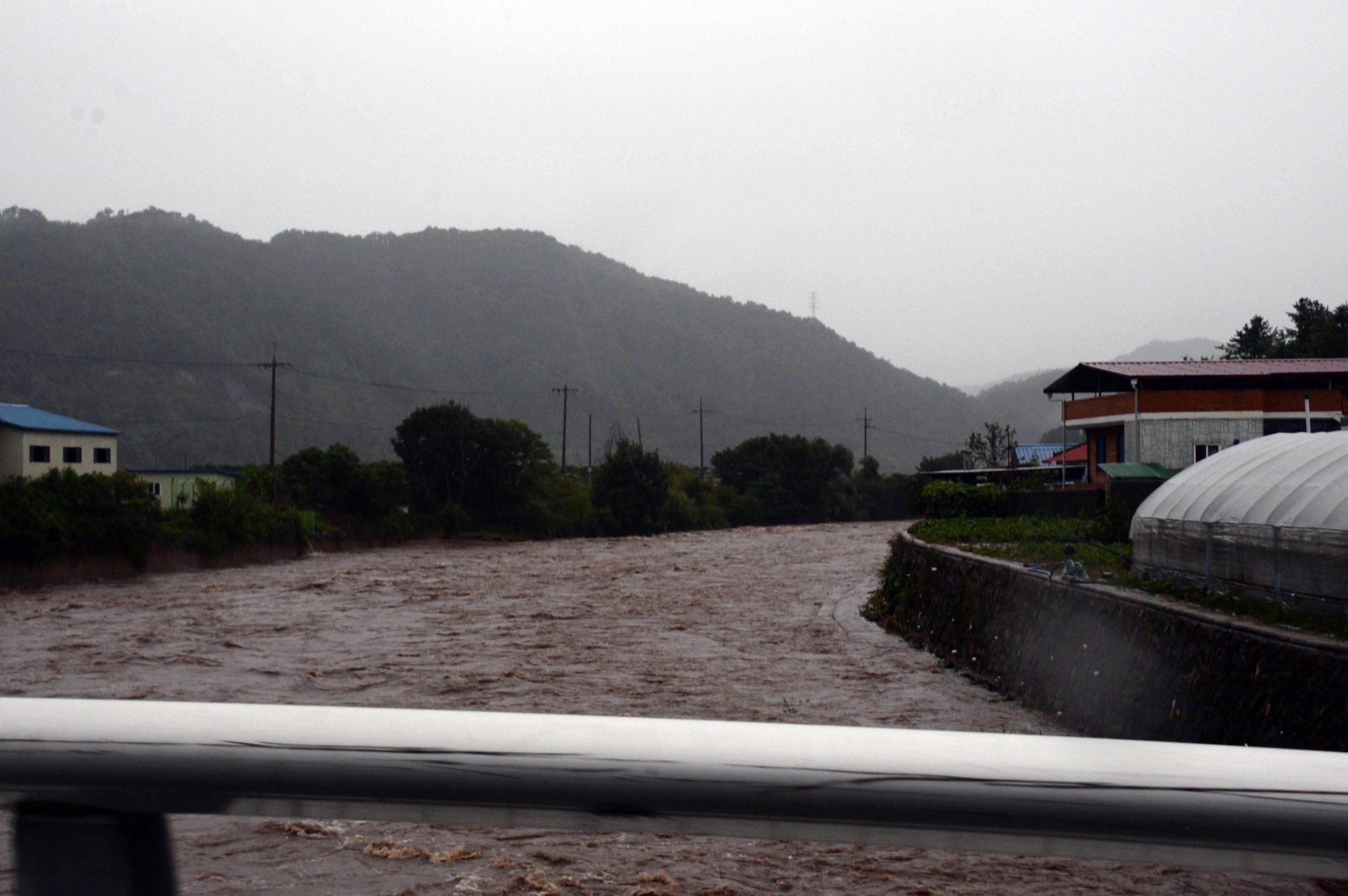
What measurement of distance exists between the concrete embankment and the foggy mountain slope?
86906 millimetres

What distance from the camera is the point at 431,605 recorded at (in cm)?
2758

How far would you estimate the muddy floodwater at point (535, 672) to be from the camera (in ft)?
17.6

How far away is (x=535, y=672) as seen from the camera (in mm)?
16531

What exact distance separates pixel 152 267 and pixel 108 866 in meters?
145

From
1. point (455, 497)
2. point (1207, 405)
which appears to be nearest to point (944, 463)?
point (455, 497)

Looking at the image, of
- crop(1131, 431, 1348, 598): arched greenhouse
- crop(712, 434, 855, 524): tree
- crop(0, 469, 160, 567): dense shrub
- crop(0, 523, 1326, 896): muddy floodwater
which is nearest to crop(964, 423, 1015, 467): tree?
crop(712, 434, 855, 524): tree

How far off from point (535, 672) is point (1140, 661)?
921 cm

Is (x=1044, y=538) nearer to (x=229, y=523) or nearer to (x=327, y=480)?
(x=229, y=523)

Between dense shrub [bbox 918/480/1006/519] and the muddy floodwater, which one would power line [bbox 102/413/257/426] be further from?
dense shrub [bbox 918/480/1006/519]

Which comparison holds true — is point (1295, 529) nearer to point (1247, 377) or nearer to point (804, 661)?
point (804, 661)

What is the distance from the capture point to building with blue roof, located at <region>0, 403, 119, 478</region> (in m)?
49.2

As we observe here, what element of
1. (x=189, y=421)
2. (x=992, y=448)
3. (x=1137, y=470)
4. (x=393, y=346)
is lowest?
(x=1137, y=470)

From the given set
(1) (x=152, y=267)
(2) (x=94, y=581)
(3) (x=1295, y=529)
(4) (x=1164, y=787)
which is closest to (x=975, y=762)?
(4) (x=1164, y=787)

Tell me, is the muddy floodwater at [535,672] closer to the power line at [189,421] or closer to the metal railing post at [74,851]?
the metal railing post at [74,851]
